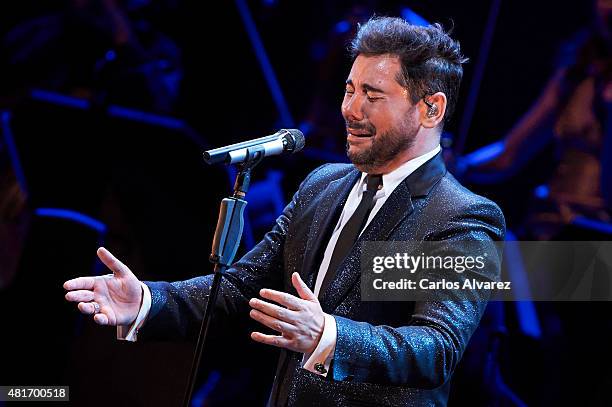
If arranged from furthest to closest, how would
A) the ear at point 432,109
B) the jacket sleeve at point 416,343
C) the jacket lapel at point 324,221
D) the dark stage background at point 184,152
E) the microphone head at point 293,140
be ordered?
the dark stage background at point 184,152 < the ear at point 432,109 < the jacket lapel at point 324,221 < the microphone head at point 293,140 < the jacket sleeve at point 416,343

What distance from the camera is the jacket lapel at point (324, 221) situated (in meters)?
2.42

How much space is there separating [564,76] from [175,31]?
2329mm

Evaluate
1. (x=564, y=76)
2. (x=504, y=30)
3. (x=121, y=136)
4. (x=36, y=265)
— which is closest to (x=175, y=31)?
(x=121, y=136)

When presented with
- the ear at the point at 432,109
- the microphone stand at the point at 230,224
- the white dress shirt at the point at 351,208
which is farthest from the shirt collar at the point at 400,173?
the microphone stand at the point at 230,224

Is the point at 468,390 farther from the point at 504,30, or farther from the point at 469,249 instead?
the point at 504,30

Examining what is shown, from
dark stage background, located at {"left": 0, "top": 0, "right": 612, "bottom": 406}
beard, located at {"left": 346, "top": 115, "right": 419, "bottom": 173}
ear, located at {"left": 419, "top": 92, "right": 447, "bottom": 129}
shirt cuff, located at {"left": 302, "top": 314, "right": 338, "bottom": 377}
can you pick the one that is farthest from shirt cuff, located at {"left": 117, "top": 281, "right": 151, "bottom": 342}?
dark stage background, located at {"left": 0, "top": 0, "right": 612, "bottom": 406}

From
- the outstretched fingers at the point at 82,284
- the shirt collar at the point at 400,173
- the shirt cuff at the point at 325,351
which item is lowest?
the shirt cuff at the point at 325,351

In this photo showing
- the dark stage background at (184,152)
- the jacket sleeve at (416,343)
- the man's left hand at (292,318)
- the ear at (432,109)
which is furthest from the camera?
the dark stage background at (184,152)

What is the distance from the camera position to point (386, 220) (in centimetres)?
235

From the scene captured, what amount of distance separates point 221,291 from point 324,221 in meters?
0.42

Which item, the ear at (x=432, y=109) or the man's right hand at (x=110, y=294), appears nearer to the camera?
the man's right hand at (x=110, y=294)

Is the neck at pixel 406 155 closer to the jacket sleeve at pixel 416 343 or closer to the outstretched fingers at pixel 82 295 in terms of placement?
the jacket sleeve at pixel 416 343

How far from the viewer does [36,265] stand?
4.06 m

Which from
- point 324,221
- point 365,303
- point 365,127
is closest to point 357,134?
point 365,127
